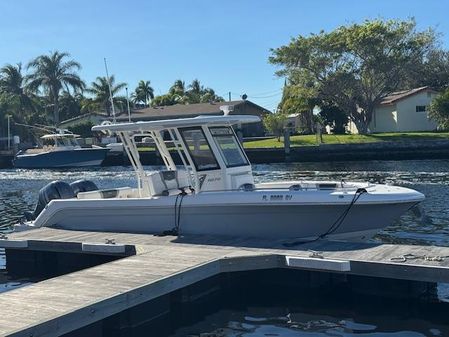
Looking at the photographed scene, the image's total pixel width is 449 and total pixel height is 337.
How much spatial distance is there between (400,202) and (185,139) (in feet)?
14.4

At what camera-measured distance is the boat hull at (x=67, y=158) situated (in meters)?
54.7

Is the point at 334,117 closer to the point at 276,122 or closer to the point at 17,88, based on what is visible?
the point at 276,122

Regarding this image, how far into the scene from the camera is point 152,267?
10.0 metres

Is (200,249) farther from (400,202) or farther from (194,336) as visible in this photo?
(400,202)

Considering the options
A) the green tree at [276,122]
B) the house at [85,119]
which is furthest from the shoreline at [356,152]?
the house at [85,119]

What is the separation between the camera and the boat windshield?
1306cm

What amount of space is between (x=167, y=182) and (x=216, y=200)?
1.50 m

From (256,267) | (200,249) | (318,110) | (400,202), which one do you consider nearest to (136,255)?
(200,249)

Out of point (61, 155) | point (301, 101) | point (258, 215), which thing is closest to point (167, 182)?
point (258, 215)

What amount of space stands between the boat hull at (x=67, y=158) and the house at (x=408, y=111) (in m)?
26.3

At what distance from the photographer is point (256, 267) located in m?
10.4

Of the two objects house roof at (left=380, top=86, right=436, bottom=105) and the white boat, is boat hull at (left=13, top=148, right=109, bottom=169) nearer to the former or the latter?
house roof at (left=380, top=86, right=436, bottom=105)

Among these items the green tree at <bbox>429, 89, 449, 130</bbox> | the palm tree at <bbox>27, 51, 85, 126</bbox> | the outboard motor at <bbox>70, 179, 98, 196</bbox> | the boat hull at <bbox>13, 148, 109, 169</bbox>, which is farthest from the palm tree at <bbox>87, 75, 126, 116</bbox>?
the outboard motor at <bbox>70, 179, 98, 196</bbox>

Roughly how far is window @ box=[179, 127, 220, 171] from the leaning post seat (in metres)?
0.68
